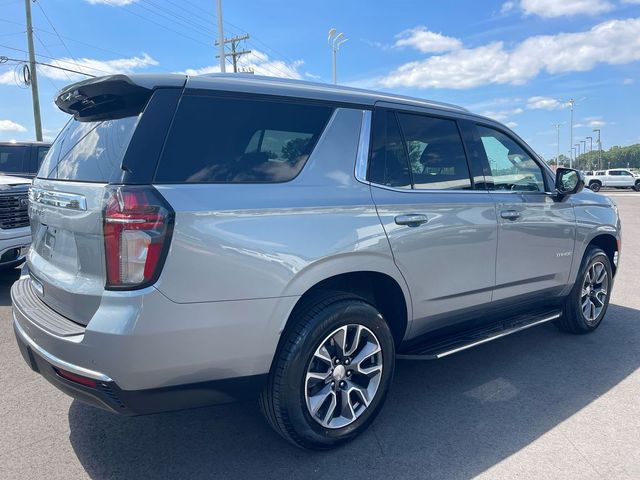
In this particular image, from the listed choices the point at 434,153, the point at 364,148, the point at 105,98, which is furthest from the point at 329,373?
the point at 105,98

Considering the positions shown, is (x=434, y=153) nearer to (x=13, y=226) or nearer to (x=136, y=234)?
(x=136, y=234)

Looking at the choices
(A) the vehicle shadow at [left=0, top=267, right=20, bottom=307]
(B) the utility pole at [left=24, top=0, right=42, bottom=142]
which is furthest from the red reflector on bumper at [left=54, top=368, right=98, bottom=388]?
(B) the utility pole at [left=24, top=0, right=42, bottom=142]

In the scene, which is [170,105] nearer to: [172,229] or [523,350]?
[172,229]

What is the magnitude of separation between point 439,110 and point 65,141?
2.45 meters

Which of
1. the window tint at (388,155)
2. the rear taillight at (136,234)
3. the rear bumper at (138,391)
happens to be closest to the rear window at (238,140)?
the rear taillight at (136,234)

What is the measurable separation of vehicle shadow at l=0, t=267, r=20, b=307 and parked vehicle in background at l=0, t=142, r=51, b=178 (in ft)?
5.33

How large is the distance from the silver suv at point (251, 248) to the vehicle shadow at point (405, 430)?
23 centimetres

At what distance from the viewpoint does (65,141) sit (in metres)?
2.95

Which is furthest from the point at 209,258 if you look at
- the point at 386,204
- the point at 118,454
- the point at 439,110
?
the point at 439,110

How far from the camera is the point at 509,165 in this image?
4020mm

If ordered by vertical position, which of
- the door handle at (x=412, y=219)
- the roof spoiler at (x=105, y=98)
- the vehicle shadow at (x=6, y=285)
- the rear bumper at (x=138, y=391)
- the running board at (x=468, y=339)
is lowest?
the vehicle shadow at (x=6, y=285)

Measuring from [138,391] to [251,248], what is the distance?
80cm

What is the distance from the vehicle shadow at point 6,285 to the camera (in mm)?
5797

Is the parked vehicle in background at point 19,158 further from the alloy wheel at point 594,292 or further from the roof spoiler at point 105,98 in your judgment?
the alloy wheel at point 594,292
